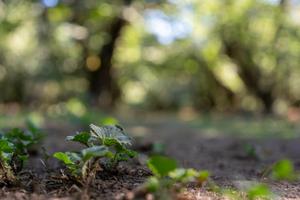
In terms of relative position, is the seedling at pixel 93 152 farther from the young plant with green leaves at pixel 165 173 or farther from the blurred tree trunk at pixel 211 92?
the blurred tree trunk at pixel 211 92

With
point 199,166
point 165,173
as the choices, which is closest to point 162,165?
point 165,173

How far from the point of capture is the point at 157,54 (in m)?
12.8

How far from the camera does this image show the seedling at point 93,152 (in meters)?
1.68

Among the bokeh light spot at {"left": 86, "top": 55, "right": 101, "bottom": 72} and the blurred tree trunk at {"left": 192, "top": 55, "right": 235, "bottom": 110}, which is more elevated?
the bokeh light spot at {"left": 86, "top": 55, "right": 101, "bottom": 72}

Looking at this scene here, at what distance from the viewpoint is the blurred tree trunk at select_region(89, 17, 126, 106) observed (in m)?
9.94

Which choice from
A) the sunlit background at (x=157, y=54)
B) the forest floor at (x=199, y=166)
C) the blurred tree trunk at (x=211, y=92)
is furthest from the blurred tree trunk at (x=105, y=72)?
the forest floor at (x=199, y=166)

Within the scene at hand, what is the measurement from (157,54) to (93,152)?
11225 mm

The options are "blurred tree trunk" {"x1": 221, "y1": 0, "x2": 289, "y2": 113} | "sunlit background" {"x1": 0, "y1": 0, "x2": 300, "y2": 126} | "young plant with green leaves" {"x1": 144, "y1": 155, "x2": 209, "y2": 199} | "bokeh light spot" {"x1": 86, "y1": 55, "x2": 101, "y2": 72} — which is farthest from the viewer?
"bokeh light spot" {"x1": 86, "y1": 55, "x2": 101, "y2": 72}

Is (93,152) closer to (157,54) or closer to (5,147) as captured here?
(5,147)

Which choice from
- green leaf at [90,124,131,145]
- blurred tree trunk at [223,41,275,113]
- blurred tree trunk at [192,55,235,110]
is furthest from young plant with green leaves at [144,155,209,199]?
blurred tree trunk at [192,55,235,110]

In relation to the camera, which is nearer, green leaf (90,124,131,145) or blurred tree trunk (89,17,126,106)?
green leaf (90,124,131,145)

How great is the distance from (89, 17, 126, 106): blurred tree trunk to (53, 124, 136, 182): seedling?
7980 millimetres

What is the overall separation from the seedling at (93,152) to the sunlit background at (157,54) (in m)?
6.06

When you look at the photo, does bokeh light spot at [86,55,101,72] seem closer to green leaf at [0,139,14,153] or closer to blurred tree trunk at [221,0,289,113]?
blurred tree trunk at [221,0,289,113]
